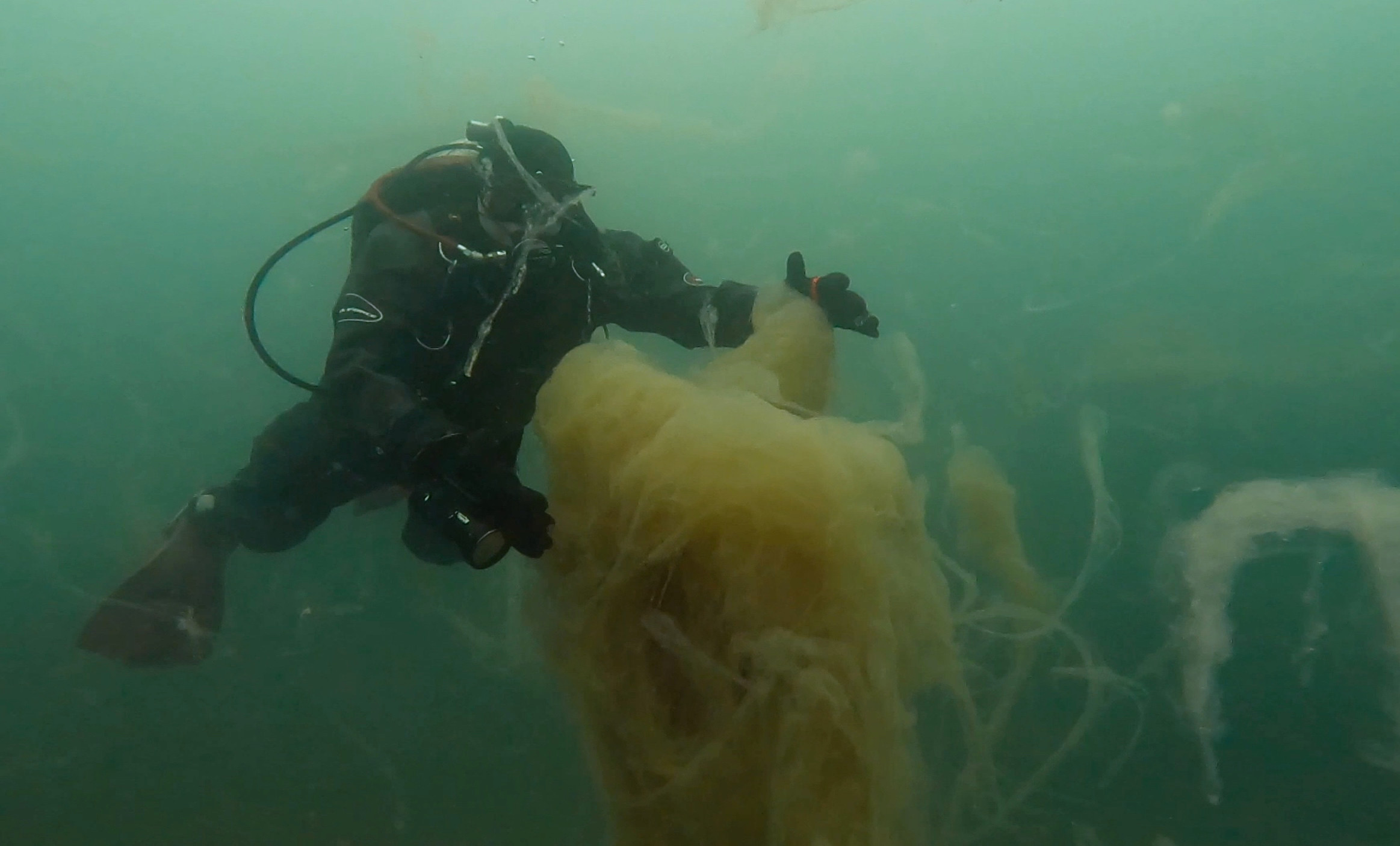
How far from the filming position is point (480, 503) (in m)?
2.34

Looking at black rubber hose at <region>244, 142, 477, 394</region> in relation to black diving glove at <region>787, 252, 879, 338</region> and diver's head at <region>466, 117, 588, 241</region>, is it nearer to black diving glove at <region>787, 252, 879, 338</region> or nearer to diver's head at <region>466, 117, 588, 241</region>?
diver's head at <region>466, 117, 588, 241</region>

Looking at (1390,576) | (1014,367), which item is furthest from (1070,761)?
(1014,367)

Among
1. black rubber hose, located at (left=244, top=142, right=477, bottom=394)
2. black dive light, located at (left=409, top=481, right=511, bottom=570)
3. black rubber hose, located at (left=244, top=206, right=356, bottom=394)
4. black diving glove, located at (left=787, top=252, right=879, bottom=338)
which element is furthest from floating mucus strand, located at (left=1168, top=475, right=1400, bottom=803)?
black rubber hose, located at (left=244, top=206, right=356, bottom=394)

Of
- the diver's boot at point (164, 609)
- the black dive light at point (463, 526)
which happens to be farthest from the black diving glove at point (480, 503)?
the diver's boot at point (164, 609)

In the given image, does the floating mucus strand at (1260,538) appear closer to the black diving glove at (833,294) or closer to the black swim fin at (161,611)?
the black diving glove at (833,294)

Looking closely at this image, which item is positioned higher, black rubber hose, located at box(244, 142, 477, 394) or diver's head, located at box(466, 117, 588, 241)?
diver's head, located at box(466, 117, 588, 241)

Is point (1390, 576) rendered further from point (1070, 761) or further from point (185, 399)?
point (185, 399)

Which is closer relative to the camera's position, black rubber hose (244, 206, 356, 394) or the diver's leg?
black rubber hose (244, 206, 356, 394)

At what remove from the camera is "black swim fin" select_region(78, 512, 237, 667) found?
3924 millimetres

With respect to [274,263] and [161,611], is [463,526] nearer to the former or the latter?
[274,263]

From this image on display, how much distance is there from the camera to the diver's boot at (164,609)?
155 inches

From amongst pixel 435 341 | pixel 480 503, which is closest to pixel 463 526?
pixel 480 503

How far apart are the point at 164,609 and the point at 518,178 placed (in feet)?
10.4

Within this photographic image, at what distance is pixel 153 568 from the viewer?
3.94 meters
